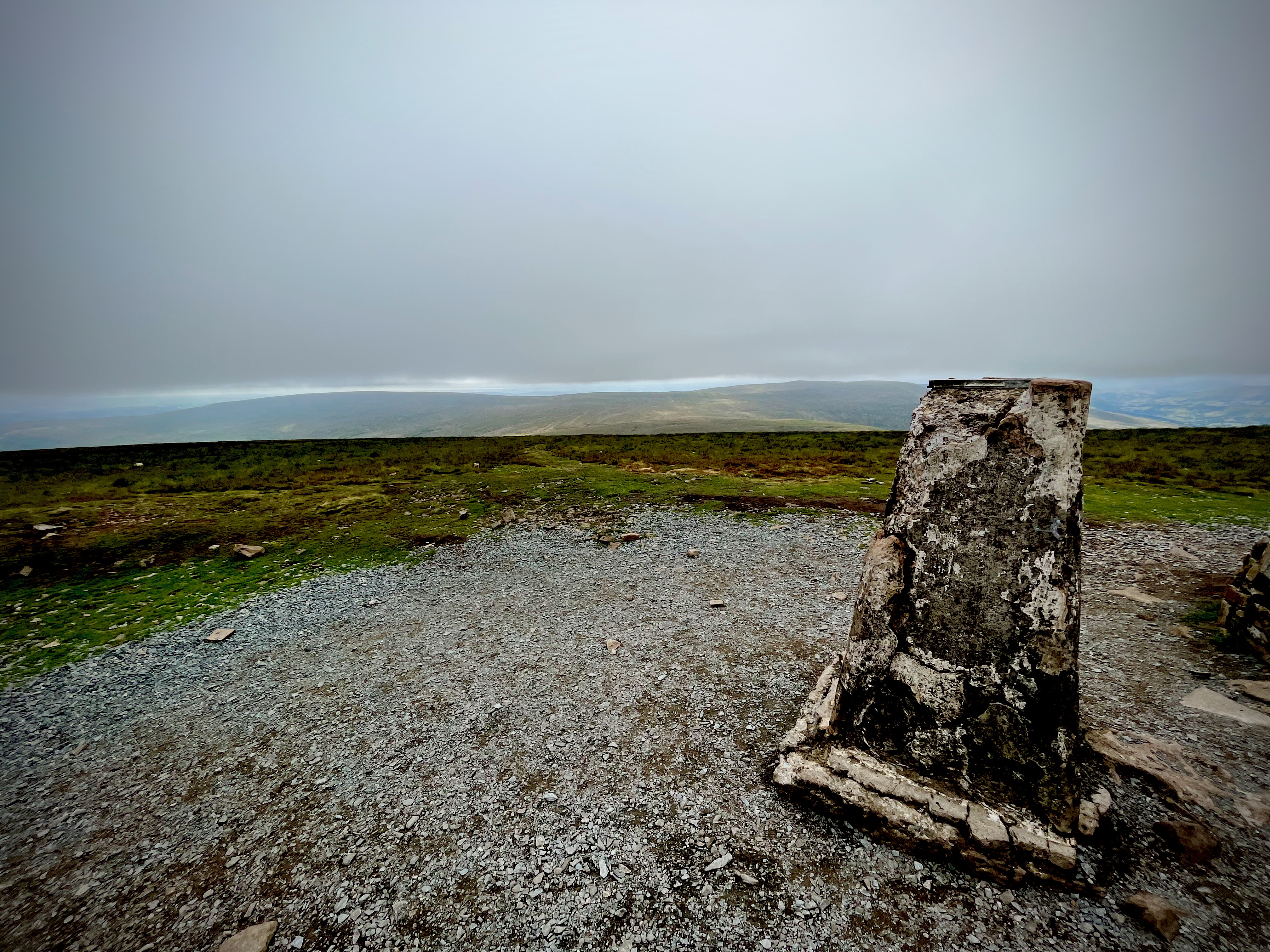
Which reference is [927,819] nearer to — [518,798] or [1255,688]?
[518,798]

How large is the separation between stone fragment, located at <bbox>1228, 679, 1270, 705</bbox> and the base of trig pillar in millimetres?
5397

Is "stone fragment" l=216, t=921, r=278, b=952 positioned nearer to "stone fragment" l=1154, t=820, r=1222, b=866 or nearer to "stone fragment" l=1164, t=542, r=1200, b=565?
"stone fragment" l=1154, t=820, r=1222, b=866

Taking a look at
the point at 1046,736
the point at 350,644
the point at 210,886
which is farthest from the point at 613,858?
the point at 350,644

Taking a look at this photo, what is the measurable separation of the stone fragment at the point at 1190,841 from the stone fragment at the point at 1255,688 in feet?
12.5

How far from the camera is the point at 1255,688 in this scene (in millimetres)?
6641

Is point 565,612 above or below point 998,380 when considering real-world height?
below

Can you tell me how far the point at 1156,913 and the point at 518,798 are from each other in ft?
20.0

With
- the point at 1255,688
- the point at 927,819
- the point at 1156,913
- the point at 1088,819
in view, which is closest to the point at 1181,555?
the point at 1255,688

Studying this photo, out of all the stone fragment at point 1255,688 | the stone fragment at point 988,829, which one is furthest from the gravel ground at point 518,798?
the stone fragment at point 988,829

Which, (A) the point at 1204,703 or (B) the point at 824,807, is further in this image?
(A) the point at 1204,703

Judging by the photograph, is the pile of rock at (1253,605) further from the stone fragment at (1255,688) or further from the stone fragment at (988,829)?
the stone fragment at (988,829)

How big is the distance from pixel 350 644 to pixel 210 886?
506 centimetres

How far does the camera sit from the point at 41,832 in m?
5.24

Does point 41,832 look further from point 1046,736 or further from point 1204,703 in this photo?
point 1204,703
